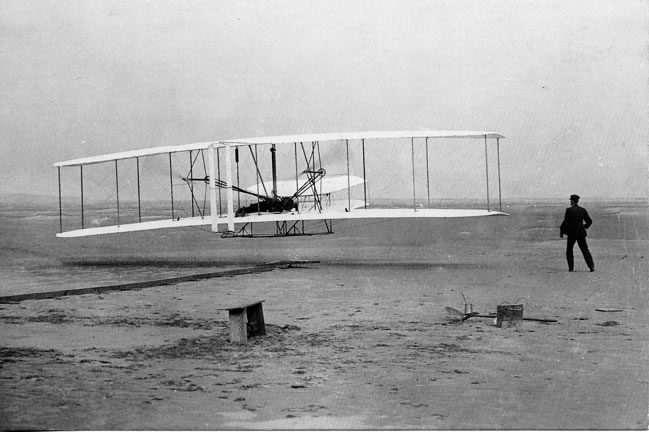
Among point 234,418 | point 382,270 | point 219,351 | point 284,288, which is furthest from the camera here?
point 382,270

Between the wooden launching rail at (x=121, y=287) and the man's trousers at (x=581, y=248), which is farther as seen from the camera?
the man's trousers at (x=581, y=248)

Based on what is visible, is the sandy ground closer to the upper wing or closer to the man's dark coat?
the man's dark coat

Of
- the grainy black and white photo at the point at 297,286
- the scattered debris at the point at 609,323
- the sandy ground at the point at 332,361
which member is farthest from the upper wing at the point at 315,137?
the scattered debris at the point at 609,323

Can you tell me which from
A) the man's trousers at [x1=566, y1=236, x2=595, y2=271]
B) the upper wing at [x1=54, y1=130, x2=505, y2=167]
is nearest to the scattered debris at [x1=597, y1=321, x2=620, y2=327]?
the man's trousers at [x1=566, y1=236, x2=595, y2=271]

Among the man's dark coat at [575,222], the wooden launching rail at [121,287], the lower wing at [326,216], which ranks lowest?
the wooden launching rail at [121,287]

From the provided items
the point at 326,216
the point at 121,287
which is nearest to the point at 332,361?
the point at 121,287

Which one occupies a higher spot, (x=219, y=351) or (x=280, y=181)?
(x=280, y=181)

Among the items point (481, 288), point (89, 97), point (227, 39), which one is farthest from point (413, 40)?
point (89, 97)

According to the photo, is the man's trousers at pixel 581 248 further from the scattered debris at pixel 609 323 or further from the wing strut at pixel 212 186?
the wing strut at pixel 212 186

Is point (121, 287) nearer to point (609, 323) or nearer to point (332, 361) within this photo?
point (332, 361)

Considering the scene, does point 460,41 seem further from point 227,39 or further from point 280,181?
point 280,181
